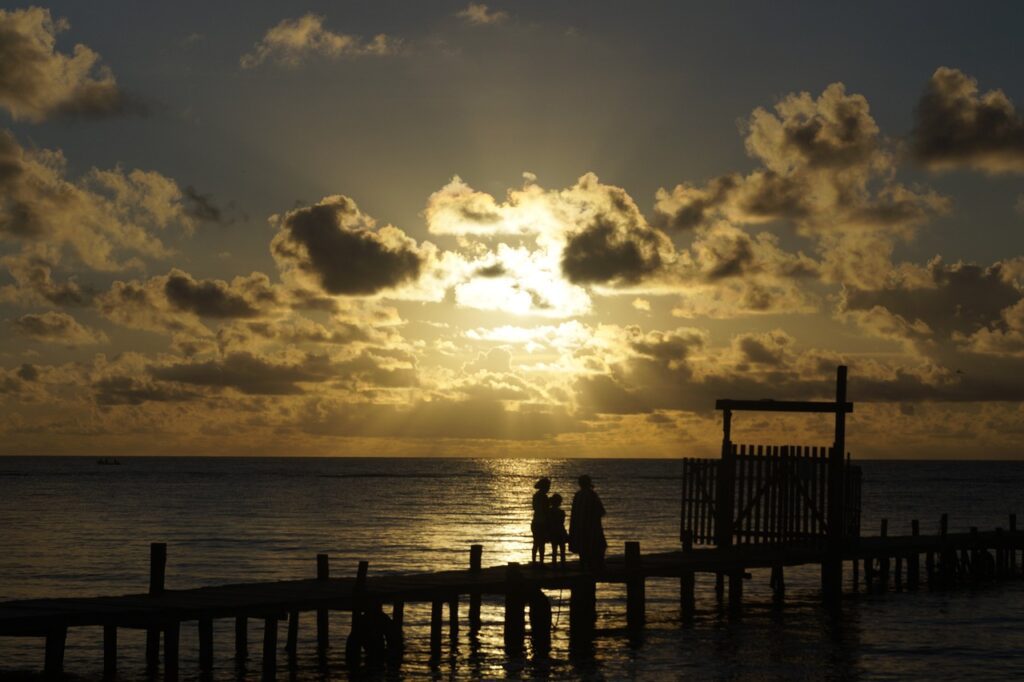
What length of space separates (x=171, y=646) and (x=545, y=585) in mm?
8266

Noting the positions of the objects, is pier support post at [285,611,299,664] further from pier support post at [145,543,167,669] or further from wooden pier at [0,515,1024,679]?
pier support post at [145,543,167,669]

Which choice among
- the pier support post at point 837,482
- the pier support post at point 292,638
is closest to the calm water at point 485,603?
the pier support post at point 292,638

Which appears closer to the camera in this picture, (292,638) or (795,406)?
(292,638)

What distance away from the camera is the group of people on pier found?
2806 cm

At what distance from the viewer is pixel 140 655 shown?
89.1ft

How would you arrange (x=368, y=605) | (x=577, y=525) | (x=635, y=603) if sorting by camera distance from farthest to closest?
(x=635, y=603)
(x=577, y=525)
(x=368, y=605)

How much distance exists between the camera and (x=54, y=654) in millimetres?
22484

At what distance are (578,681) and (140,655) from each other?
30.4ft

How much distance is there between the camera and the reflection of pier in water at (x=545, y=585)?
2236 centimetres

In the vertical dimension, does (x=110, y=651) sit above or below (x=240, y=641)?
above

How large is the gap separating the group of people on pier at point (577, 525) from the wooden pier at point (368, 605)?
0.46 meters

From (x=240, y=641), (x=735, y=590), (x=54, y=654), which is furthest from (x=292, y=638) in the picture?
(x=735, y=590)

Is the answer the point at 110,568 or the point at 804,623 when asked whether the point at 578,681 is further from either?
the point at 110,568

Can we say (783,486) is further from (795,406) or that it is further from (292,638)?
(292,638)
